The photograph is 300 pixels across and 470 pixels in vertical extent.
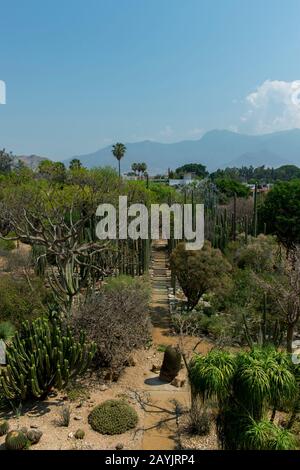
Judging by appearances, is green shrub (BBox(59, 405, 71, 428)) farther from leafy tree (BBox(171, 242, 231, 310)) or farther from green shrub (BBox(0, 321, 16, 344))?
leafy tree (BBox(171, 242, 231, 310))

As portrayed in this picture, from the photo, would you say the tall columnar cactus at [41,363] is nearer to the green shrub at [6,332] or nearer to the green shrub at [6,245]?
the green shrub at [6,332]

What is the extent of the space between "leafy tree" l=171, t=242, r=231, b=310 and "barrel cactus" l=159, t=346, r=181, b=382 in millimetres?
3520

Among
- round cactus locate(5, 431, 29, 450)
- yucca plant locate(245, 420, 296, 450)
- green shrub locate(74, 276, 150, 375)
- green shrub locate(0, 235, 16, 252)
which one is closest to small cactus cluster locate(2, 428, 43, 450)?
round cactus locate(5, 431, 29, 450)

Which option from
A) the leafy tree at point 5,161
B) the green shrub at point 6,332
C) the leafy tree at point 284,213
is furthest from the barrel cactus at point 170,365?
the leafy tree at point 5,161

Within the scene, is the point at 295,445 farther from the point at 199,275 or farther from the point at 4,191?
the point at 4,191

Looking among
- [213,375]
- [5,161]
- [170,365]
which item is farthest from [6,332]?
[5,161]

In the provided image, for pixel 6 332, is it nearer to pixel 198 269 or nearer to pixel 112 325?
pixel 112 325

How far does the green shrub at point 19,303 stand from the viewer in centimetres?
1055

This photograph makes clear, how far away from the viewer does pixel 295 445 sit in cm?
485

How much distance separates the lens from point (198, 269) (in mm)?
11539

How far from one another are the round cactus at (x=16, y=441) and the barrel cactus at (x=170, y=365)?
3041 mm

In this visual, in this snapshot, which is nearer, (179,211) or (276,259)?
(276,259)
